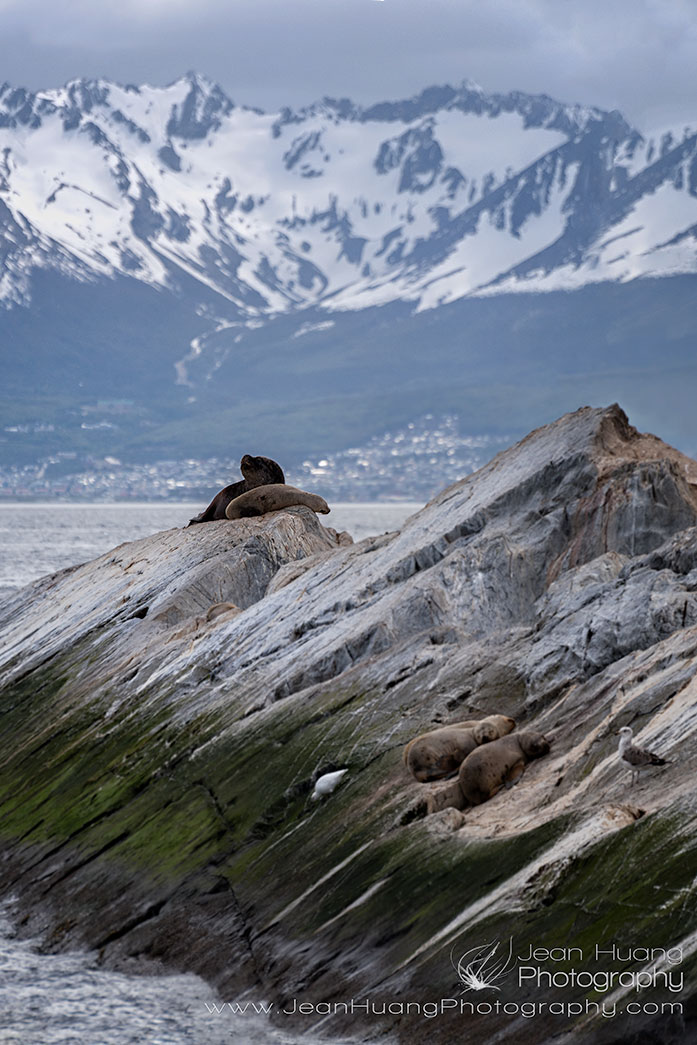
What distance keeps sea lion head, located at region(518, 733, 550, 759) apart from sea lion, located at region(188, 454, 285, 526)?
57.3 feet

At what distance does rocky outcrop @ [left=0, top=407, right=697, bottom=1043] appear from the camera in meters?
14.6

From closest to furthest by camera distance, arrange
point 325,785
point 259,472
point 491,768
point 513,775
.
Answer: point 491,768 → point 513,775 → point 325,785 → point 259,472

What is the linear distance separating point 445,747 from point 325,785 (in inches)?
84.1

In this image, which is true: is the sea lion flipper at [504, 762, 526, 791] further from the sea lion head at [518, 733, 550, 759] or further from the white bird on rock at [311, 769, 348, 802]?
the white bird on rock at [311, 769, 348, 802]

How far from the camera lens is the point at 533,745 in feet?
58.4

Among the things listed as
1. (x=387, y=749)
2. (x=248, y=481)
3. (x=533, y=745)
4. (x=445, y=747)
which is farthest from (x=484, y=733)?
(x=248, y=481)

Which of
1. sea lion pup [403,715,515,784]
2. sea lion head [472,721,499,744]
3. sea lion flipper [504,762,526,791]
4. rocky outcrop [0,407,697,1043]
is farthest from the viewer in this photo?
sea lion head [472,721,499,744]

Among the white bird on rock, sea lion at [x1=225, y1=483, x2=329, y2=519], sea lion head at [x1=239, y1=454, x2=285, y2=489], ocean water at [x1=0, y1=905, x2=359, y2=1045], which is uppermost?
sea lion head at [x1=239, y1=454, x2=285, y2=489]

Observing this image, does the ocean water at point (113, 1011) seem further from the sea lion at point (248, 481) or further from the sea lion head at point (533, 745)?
the sea lion at point (248, 481)

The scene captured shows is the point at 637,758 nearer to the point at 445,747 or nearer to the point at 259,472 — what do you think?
the point at 445,747

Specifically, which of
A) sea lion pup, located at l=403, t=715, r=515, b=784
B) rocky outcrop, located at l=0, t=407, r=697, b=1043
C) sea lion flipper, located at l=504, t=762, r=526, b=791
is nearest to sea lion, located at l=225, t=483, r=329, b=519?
rocky outcrop, located at l=0, t=407, r=697, b=1043

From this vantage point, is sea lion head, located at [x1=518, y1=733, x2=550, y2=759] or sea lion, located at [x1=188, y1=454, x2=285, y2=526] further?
sea lion, located at [x1=188, y1=454, x2=285, y2=526]

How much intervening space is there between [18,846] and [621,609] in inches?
427

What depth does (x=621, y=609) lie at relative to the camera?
19.8m
